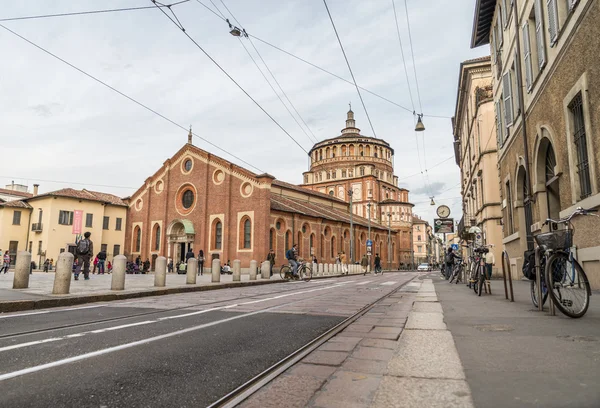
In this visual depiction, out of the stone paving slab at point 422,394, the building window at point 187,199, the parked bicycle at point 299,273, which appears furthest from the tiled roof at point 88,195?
the stone paving slab at point 422,394

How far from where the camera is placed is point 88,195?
45.2 meters

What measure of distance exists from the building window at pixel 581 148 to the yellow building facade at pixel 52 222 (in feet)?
141

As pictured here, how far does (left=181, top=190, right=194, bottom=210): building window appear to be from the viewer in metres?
39.9

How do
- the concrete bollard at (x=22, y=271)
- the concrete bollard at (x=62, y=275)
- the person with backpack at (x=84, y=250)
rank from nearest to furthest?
the concrete bollard at (x=62, y=275), the concrete bollard at (x=22, y=271), the person with backpack at (x=84, y=250)

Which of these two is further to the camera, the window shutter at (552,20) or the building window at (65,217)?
the building window at (65,217)

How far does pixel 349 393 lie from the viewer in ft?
8.75

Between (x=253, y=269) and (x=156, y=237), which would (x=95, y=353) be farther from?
(x=156, y=237)

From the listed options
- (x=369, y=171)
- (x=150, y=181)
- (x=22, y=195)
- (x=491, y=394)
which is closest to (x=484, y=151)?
(x=491, y=394)

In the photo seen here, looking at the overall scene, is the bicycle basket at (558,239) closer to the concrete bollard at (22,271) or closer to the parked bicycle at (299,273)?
the concrete bollard at (22,271)

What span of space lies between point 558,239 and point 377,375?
3748 millimetres

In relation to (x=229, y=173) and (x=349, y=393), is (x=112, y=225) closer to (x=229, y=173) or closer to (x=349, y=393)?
(x=229, y=173)

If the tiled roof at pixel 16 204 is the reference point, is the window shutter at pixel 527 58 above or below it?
above

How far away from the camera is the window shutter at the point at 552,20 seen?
1005 centimetres

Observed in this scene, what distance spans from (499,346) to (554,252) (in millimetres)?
2311
